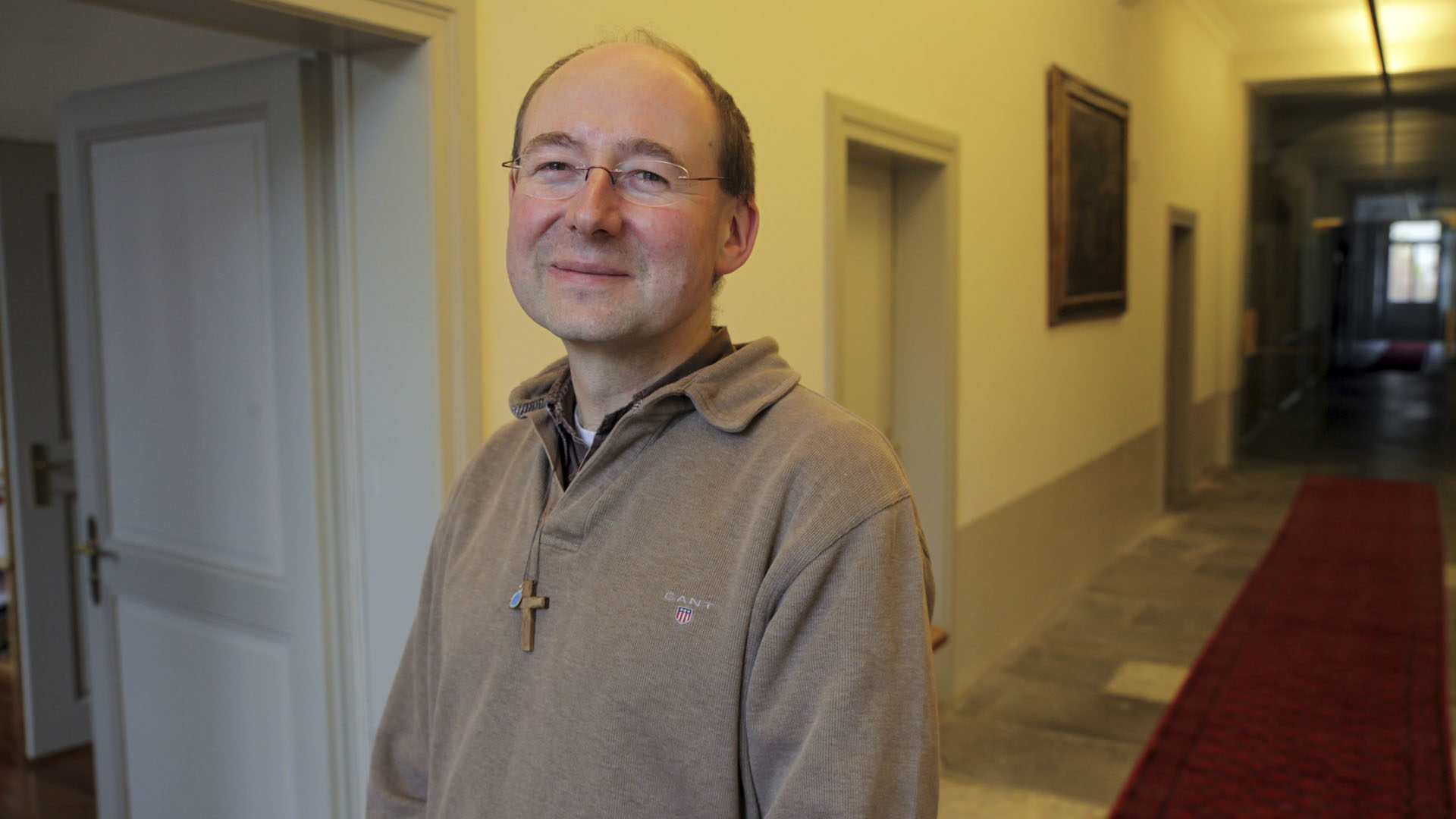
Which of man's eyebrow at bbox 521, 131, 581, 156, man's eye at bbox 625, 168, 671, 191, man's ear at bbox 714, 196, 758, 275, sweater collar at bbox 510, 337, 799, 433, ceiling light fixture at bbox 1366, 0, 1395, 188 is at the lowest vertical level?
sweater collar at bbox 510, 337, 799, 433

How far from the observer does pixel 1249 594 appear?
21.8 feet

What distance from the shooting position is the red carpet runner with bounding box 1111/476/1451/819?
383 cm

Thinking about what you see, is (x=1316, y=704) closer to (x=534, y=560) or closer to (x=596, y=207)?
(x=534, y=560)

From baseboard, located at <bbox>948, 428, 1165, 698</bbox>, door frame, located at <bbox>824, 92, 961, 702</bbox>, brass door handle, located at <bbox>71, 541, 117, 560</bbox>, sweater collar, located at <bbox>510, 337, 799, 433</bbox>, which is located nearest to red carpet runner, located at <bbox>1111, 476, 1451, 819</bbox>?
baseboard, located at <bbox>948, 428, 1165, 698</bbox>

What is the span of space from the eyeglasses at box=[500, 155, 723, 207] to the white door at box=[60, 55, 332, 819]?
1.40 meters

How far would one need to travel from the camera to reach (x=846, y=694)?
1132mm

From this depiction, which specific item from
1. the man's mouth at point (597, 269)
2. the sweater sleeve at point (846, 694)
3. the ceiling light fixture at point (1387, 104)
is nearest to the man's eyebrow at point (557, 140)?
the man's mouth at point (597, 269)

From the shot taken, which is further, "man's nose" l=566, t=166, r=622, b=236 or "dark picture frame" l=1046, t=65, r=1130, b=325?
"dark picture frame" l=1046, t=65, r=1130, b=325

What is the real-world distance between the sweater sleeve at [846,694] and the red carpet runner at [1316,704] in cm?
295

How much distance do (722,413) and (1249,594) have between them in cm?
625

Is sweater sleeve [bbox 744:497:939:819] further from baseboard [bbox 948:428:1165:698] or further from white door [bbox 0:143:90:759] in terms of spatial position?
white door [bbox 0:143:90:759]

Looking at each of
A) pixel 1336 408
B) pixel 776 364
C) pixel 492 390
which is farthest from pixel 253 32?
pixel 1336 408

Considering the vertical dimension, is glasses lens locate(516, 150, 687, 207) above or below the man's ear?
above

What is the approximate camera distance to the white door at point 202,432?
2578 mm
